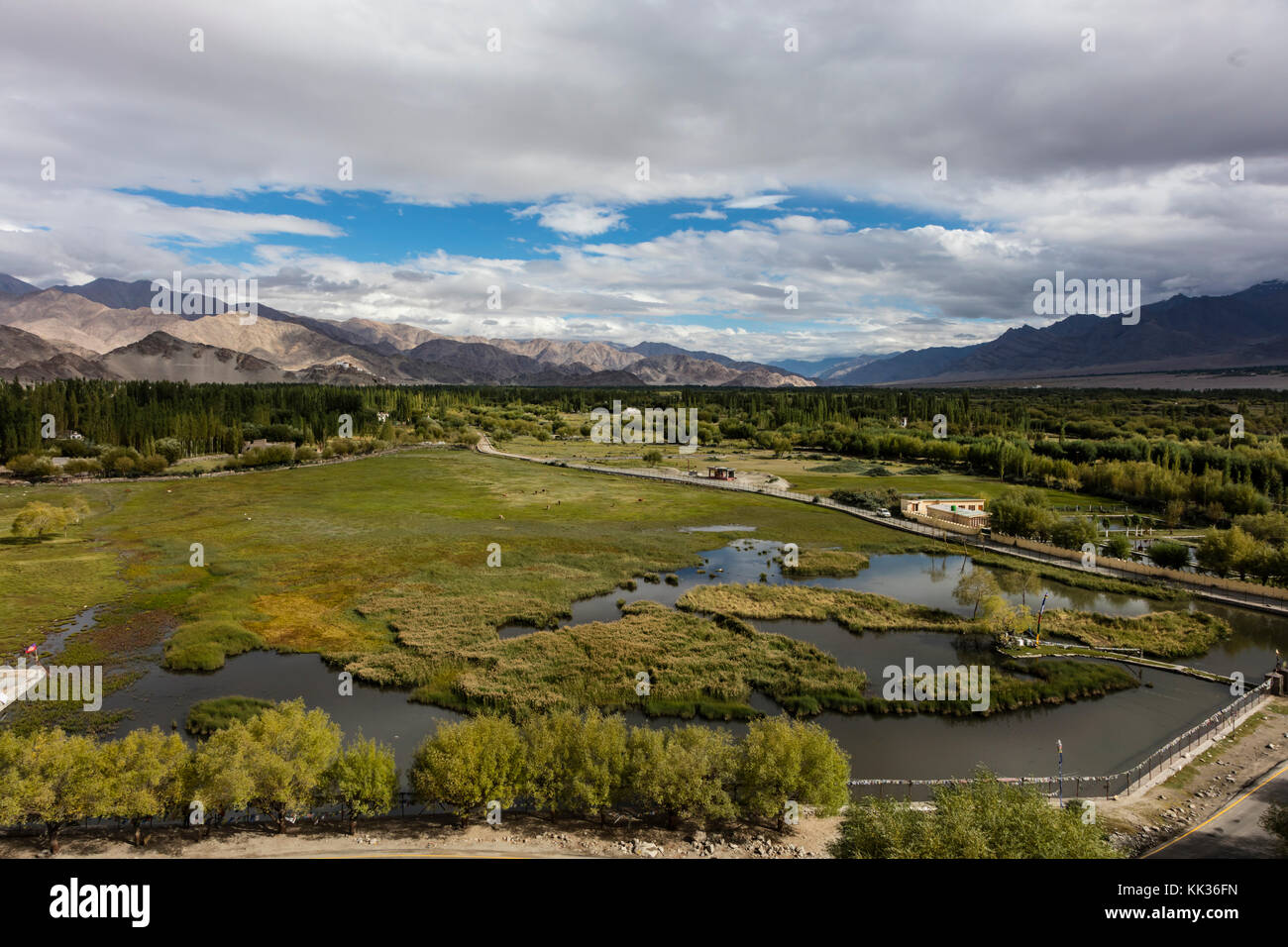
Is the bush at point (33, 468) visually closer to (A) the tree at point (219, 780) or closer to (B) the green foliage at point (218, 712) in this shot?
(B) the green foliage at point (218, 712)

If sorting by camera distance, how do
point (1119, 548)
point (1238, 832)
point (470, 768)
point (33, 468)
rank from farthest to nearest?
point (33, 468) < point (1119, 548) < point (470, 768) < point (1238, 832)

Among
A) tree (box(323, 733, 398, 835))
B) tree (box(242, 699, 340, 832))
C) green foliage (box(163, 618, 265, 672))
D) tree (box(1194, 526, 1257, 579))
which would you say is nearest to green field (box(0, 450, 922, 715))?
green foliage (box(163, 618, 265, 672))

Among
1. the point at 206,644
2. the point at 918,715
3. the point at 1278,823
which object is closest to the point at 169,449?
the point at 206,644

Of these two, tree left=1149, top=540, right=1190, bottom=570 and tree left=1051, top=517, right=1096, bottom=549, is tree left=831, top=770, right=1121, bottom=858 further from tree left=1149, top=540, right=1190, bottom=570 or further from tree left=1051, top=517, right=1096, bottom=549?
tree left=1051, top=517, right=1096, bottom=549

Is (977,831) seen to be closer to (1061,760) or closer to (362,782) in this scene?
(1061,760)
